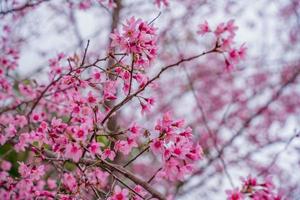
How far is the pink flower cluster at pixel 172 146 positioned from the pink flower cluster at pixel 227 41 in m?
0.62

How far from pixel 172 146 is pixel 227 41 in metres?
0.78

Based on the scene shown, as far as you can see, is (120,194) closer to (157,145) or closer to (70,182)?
(157,145)

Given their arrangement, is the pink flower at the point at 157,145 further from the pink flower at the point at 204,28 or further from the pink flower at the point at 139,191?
the pink flower at the point at 204,28

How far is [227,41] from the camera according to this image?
2.37m

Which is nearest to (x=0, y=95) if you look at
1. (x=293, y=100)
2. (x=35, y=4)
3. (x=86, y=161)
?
(x=35, y=4)

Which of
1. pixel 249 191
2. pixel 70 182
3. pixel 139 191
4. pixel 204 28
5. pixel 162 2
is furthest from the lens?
pixel 162 2

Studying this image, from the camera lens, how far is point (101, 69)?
87.5 inches

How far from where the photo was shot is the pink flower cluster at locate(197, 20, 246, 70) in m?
2.37

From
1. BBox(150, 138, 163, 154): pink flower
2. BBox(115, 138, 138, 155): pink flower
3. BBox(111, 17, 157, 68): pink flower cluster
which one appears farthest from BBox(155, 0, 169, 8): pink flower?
BBox(150, 138, 163, 154): pink flower

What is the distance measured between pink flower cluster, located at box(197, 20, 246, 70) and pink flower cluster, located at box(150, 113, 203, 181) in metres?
0.62

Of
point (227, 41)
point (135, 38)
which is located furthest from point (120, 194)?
point (227, 41)

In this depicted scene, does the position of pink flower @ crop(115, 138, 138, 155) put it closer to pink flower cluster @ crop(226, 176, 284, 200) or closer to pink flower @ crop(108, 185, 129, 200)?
pink flower @ crop(108, 185, 129, 200)

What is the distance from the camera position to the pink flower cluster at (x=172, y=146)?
2.01 m

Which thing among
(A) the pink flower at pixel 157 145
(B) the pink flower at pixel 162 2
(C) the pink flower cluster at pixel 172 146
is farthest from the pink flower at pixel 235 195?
(B) the pink flower at pixel 162 2
